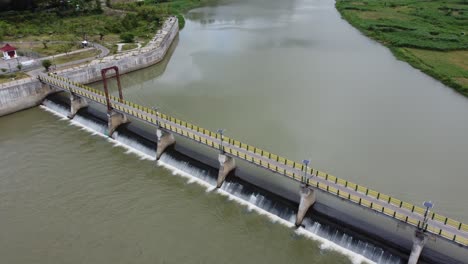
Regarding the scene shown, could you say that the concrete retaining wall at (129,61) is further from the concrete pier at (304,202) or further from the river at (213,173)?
the concrete pier at (304,202)

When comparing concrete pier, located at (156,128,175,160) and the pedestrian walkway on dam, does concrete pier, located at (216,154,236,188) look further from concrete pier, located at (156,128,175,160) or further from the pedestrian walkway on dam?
concrete pier, located at (156,128,175,160)

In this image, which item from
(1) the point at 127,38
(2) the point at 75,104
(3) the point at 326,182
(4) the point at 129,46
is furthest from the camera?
(1) the point at 127,38

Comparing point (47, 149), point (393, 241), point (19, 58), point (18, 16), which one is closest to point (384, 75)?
point (393, 241)

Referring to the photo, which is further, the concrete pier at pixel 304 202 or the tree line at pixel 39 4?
the tree line at pixel 39 4

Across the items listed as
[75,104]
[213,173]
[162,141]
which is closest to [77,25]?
[75,104]

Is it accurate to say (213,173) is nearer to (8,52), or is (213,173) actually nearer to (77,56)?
(77,56)

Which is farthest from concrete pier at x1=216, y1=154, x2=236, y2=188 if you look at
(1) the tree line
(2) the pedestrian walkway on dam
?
(1) the tree line

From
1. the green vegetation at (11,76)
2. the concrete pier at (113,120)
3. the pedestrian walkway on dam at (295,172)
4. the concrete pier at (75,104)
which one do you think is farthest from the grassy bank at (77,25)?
the pedestrian walkway on dam at (295,172)
